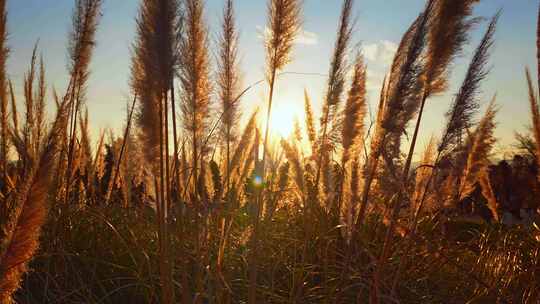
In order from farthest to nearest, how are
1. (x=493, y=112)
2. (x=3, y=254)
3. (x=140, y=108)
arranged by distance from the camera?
(x=493, y=112)
(x=140, y=108)
(x=3, y=254)

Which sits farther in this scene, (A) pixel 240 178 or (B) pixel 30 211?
(A) pixel 240 178

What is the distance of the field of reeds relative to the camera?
80.0 inches

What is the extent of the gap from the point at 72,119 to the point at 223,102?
1292 millimetres

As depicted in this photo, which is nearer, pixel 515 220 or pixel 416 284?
pixel 416 284

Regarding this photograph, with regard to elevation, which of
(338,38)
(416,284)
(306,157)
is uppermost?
(338,38)

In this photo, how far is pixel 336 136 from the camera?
3381mm

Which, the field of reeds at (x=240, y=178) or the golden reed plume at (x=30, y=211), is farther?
the field of reeds at (x=240, y=178)

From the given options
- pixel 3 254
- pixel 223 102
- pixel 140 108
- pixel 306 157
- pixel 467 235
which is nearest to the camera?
pixel 3 254

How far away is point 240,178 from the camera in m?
3.43

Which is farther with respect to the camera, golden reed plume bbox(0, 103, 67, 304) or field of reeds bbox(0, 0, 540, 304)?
field of reeds bbox(0, 0, 540, 304)

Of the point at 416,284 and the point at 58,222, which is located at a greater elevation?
the point at 58,222

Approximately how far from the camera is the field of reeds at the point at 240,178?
2.03 m

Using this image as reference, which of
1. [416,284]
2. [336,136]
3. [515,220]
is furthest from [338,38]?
[515,220]

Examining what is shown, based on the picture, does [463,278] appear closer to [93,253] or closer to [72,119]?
[93,253]
